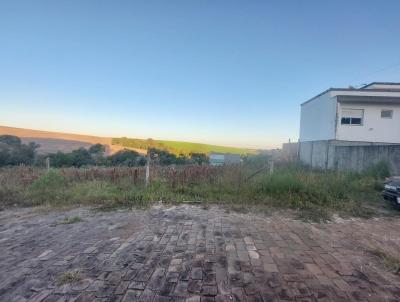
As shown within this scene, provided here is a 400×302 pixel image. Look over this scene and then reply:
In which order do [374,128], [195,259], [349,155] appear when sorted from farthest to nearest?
1. [374,128]
2. [349,155]
3. [195,259]

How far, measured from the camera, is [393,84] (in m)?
16.9

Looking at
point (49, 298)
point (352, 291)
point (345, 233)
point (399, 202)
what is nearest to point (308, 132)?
point (399, 202)

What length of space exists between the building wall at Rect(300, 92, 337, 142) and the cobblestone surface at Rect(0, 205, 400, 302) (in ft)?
35.2

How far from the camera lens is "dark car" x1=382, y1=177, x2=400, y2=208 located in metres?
5.94

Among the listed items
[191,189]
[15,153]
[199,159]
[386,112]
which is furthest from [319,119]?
[15,153]

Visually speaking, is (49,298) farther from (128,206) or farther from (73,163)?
(73,163)

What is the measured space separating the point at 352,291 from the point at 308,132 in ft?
55.8

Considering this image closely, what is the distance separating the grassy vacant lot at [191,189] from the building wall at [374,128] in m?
6.77

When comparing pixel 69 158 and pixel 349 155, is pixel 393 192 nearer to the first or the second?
pixel 349 155

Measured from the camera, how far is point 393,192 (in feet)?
20.0

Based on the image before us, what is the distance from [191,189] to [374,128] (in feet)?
42.5

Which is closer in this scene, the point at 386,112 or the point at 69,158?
the point at 69,158

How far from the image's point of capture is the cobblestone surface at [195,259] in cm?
243

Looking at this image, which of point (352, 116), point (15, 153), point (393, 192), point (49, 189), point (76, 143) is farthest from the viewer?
point (76, 143)
